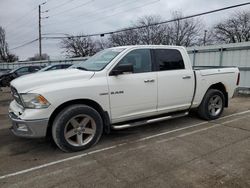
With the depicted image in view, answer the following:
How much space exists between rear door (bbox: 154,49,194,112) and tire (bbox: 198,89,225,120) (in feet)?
1.92

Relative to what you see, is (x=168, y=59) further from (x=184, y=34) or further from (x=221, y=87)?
(x=184, y=34)

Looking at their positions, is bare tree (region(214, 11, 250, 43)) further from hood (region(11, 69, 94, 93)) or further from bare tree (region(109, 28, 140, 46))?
hood (region(11, 69, 94, 93))

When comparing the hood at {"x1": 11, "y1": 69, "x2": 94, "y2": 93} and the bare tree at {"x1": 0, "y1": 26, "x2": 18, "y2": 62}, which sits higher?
the bare tree at {"x1": 0, "y1": 26, "x2": 18, "y2": 62}

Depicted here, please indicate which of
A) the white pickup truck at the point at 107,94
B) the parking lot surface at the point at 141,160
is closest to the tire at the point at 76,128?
the white pickup truck at the point at 107,94

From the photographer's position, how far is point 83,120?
396 centimetres

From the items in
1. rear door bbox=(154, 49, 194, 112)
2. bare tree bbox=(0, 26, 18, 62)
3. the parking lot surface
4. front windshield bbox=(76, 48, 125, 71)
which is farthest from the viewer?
bare tree bbox=(0, 26, 18, 62)

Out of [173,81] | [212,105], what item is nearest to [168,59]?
[173,81]

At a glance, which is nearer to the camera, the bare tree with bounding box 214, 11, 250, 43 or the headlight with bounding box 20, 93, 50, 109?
the headlight with bounding box 20, 93, 50, 109

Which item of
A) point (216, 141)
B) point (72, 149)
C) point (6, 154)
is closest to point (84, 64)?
point (72, 149)

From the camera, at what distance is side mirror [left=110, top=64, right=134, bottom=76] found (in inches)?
160

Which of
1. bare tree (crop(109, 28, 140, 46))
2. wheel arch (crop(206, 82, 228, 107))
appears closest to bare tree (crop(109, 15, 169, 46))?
bare tree (crop(109, 28, 140, 46))

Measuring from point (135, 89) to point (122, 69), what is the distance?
21.0 inches

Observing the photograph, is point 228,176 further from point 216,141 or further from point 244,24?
point 244,24

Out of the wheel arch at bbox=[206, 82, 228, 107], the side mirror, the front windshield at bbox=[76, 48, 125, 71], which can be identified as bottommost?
the wheel arch at bbox=[206, 82, 228, 107]
